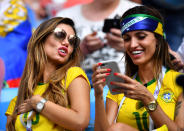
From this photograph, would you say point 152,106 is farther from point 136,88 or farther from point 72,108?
point 72,108

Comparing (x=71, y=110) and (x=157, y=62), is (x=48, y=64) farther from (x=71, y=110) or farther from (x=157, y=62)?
(x=157, y=62)

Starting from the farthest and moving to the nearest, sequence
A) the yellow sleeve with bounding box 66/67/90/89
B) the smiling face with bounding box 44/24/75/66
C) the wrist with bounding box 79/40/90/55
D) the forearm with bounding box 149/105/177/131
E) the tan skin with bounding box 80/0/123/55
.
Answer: the wrist with bounding box 79/40/90/55, the tan skin with bounding box 80/0/123/55, the smiling face with bounding box 44/24/75/66, the yellow sleeve with bounding box 66/67/90/89, the forearm with bounding box 149/105/177/131

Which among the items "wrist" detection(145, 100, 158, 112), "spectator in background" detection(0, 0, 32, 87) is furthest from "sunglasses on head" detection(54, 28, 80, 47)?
"spectator in background" detection(0, 0, 32, 87)

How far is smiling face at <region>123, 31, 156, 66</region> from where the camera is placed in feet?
6.80

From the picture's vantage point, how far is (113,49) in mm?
3072

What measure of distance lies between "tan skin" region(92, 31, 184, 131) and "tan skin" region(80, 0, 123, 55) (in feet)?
2.42

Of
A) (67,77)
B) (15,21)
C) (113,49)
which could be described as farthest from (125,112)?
(15,21)

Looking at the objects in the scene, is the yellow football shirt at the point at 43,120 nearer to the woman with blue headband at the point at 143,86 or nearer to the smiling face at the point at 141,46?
the woman with blue headband at the point at 143,86

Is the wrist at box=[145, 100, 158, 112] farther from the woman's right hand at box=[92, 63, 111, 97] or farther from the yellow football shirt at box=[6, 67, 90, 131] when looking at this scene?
the yellow football shirt at box=[6, 67, 90, 131]

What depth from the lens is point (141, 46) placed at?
2078 mm

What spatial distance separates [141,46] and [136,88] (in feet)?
1.26

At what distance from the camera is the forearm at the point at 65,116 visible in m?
1.96

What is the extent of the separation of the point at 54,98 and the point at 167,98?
738 mm

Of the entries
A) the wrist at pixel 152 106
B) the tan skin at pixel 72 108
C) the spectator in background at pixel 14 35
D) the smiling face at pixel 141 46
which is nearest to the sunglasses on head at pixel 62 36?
the tan skin at pixel 72 108
